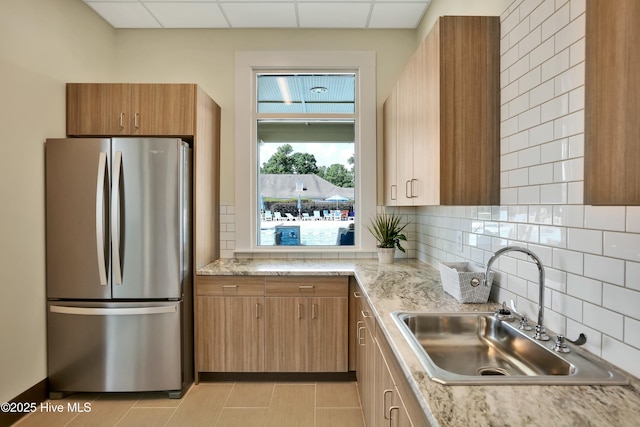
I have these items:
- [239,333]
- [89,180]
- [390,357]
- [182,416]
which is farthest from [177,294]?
[390,357]

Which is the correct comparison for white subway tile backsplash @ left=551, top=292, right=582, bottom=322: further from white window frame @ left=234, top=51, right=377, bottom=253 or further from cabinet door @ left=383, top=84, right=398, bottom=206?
white window frame @ left=234, top=51, right=377, bottom=253

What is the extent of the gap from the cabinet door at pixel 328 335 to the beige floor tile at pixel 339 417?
0.36 meters

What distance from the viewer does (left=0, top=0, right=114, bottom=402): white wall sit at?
7.37 feet

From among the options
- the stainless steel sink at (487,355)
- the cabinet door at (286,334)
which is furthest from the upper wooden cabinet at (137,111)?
the stainless steel sink at (487,355)

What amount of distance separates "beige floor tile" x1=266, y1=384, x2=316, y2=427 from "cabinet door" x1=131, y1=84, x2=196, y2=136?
2.06 m

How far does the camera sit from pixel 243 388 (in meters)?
2.78

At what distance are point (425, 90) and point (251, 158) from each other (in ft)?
5.93

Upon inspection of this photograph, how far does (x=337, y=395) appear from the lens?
2.66 meters

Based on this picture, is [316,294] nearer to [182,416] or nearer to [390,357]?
[182,416]

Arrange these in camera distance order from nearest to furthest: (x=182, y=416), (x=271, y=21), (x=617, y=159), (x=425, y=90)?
(x=617, y=159)
(x=425, y=90)
(x=182, y=416)
(x=271, y=21)

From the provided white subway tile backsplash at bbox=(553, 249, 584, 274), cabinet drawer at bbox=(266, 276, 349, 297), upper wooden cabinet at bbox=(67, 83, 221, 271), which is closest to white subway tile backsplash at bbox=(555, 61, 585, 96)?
white subway tile backsplash at bbox=(553, 249, 584, 274)

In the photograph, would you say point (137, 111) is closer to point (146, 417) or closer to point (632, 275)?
point (146, 417)

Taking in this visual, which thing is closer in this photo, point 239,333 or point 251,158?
point 239,333

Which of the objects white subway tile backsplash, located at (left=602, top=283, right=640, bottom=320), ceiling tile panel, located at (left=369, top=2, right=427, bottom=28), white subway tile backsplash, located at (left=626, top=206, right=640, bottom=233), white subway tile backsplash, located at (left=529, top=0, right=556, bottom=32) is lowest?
white subway tile backsplash, located at (left=602, top=283, right=640, bottom=320)
